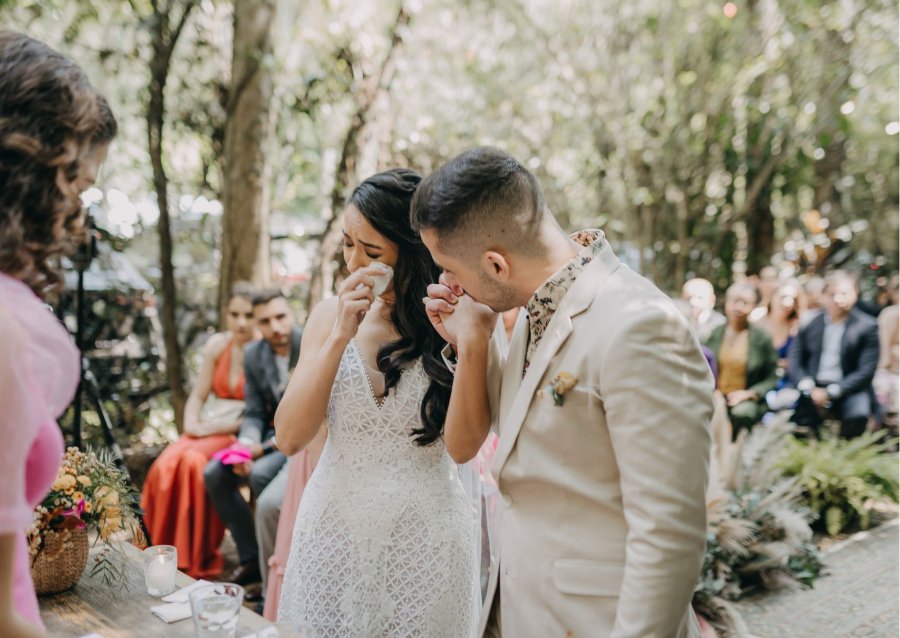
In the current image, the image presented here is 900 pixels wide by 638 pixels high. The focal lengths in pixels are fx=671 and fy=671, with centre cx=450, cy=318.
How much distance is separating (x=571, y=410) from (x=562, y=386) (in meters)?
0.06

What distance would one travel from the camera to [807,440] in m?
6.52

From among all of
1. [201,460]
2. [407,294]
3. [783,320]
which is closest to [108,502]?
[407,294]

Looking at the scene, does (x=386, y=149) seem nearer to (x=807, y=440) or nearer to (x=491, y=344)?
(x=491, y=344)

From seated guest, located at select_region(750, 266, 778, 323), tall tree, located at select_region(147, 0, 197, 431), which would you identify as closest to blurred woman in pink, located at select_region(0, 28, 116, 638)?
tall tree, located at select_region(147, 0, 197, 431)

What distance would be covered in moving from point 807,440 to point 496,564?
593cm

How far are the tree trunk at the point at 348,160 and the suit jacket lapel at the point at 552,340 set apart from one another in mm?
3804

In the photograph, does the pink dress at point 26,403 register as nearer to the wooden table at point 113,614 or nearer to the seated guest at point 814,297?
the wooden table at point 113,614

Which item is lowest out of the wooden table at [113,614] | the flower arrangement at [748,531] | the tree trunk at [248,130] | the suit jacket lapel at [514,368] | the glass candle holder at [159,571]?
the flower arrangement at [748,531]

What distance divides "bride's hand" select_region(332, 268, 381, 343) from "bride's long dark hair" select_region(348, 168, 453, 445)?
0.20m

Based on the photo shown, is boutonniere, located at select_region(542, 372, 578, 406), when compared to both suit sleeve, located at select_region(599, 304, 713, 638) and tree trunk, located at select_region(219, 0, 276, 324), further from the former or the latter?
tree trunk, located at select_region(219, 0, 276, 324)

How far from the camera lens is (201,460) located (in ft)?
14.7

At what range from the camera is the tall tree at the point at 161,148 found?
567 cm

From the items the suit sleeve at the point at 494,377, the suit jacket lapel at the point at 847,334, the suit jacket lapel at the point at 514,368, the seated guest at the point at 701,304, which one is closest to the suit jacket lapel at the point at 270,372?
the suit sleeve at the point at 494,377

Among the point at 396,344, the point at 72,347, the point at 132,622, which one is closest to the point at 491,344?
the point at 396,344
